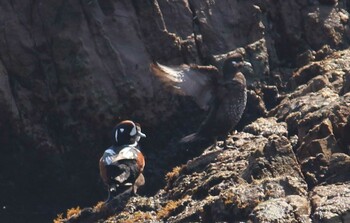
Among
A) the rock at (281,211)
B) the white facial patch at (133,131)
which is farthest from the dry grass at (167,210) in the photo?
the white facial patch at (133,131)

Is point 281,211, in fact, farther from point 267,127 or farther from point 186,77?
point 186,77

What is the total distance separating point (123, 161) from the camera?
1533 centimetres

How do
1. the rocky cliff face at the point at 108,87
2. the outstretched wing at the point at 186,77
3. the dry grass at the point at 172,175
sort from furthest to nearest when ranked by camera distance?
the rocky cliff face at the point at 108,87
the outstretched wing at the point at 186,77
the dry grass at the point at 172,175

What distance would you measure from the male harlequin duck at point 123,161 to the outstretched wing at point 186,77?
37.9 inches

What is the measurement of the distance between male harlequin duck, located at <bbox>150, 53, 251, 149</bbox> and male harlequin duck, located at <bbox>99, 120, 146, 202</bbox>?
0.83 metres

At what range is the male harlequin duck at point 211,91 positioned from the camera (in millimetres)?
15625

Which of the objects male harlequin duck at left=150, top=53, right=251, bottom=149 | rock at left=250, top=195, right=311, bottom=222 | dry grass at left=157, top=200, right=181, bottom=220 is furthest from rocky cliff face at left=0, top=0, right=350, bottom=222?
rock at left=250, top=195, right=311, bottom=222

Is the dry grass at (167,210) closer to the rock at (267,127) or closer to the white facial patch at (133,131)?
the rock at (267,127)

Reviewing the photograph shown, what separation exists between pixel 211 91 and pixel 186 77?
1.95ft

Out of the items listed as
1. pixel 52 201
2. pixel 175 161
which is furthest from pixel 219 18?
pixel 52 201

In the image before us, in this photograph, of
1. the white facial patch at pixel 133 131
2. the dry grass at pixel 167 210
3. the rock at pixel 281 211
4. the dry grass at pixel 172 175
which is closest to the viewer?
the rock at pixel 281 211

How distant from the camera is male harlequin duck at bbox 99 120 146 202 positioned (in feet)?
49.0

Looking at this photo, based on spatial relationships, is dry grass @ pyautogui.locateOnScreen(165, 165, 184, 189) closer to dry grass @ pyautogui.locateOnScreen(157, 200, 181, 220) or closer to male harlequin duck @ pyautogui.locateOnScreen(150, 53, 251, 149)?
male harlequin duck @ pyautogui.locateOnScreen(150, 53, 251, 149)

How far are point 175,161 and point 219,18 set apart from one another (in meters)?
2.96
